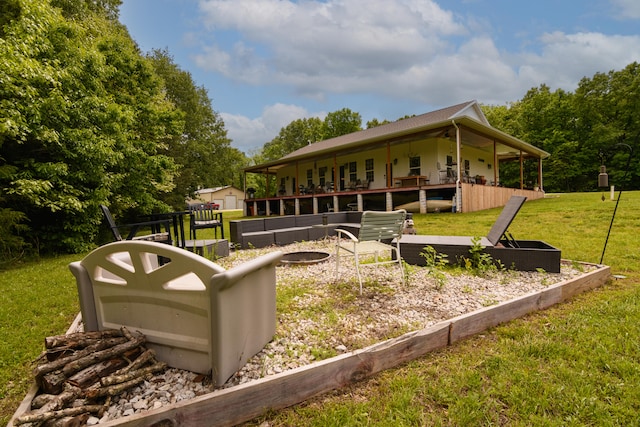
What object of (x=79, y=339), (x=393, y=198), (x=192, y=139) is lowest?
(x=79, y=339)

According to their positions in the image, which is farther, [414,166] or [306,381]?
[414,166]

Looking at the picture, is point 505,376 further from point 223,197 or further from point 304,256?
point 223,197

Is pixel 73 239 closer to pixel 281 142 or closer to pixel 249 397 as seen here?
pixel 249 397

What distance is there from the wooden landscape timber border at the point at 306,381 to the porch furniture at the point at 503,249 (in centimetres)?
160

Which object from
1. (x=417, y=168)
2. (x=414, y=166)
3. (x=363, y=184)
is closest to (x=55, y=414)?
(x=417, y=168)

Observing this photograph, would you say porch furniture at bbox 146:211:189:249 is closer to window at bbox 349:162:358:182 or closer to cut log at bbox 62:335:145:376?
cut log at bbox 62:335:145:376

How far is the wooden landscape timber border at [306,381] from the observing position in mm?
1467

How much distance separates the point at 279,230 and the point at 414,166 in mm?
10367

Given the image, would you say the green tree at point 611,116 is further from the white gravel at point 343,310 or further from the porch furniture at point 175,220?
the porch furniture at point 175,220

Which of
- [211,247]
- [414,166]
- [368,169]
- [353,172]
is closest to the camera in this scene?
[211,247]

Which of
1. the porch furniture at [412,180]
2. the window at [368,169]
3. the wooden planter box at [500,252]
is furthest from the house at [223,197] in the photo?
the wooden planter box at [500,252]

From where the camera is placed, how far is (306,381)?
1760 millimetres

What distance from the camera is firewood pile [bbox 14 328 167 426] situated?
1453mm

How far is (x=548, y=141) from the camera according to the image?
95.5 ft
